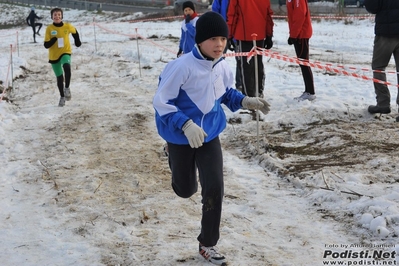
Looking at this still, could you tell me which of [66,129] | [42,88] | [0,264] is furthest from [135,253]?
[42,88]

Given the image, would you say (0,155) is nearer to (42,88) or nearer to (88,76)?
(42,88)

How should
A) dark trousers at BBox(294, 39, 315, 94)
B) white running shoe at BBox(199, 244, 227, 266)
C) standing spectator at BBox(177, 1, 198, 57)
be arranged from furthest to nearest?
standing spectator at BBox(177, 1, 198, 57)
dark trousers at BBox(294, 39, 315, 94)
white running shoe at BBox(199, 244, 227, 266)

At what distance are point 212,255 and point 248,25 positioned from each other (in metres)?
5.23

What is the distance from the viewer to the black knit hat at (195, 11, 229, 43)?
373cm

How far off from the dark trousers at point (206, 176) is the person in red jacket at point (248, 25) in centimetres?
466

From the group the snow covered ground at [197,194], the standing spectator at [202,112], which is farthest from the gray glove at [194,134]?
the snow covered ground at [197,194]

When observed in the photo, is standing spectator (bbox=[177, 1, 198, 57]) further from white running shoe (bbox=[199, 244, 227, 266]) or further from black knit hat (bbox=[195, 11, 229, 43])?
white running shoe (bbox=[199, 244, 227, 266])

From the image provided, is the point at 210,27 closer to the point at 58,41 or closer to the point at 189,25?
the point at 189,25

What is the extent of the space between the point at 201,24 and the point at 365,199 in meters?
2.30

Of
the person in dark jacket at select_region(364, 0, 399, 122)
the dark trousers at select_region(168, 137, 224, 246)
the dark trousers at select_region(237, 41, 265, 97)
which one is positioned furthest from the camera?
the dark trousers at select_region(237, 41, 265, 97)

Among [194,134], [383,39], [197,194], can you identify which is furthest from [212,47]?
[383,39]

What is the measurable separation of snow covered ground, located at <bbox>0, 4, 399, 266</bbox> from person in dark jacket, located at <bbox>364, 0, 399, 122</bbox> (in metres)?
0.27

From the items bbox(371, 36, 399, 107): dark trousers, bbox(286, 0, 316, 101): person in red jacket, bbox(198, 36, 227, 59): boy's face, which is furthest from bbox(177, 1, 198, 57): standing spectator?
bbox(198, 36, 227, 59): boy's face

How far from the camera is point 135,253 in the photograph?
4.12 metres
